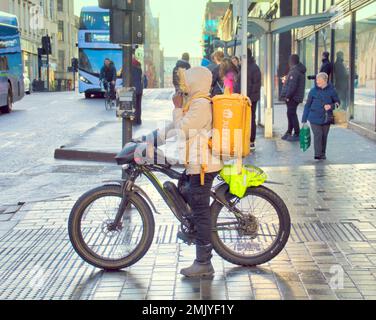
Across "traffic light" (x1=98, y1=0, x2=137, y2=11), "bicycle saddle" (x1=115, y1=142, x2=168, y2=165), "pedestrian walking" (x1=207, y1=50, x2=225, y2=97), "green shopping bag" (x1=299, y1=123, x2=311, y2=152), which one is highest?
"traffic light" (x1=98, y1=0, x2=137, y2=11)

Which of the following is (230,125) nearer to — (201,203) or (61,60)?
(201,203)

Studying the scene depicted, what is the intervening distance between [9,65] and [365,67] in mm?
14921

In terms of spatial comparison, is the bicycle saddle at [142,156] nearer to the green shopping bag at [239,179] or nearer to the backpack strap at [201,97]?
the backpack strap at [201,97]

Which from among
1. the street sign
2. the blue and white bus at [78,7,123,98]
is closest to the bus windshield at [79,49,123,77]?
the blue and white bus at [78,7,123,98]

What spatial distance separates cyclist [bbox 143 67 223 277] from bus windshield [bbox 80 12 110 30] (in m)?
28.3

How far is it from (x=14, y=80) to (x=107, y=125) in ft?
28.5

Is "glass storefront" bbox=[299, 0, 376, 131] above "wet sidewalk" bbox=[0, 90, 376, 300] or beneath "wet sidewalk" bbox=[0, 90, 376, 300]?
above

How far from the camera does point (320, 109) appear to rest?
1200 centimetres

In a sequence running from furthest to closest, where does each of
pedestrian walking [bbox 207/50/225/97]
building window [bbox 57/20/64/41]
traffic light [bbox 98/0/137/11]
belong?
building window [bbox 57/20/64/41] < pedestrian walking [bbox 207/50/225/97] < traffic light [bbox 98/0/137/11]

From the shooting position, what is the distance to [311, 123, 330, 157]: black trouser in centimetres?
1206

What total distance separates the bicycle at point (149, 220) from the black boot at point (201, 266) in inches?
6.5

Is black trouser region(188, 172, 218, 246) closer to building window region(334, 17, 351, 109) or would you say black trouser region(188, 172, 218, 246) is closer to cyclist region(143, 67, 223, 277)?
cyclist region(143, 67, 223, 277)

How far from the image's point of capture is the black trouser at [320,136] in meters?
12.1

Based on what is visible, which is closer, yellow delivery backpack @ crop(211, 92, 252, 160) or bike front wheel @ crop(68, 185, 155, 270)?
yellow delivery backpack @ crop(211, 92, 252, 160)
